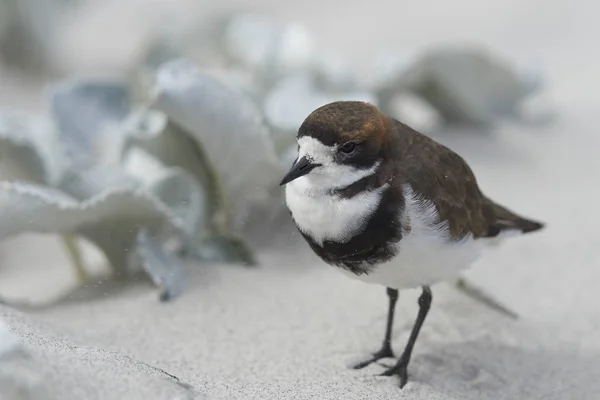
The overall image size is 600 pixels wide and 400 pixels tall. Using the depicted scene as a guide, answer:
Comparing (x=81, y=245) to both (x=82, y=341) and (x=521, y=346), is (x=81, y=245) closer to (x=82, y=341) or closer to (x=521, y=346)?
(x=82, y=341)

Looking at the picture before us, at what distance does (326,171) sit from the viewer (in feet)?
7.62

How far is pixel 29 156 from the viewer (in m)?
3.22

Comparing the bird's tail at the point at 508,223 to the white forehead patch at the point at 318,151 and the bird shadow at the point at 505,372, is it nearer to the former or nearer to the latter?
the bird shadow at the point at 505,372

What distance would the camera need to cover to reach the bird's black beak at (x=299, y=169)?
2.28m

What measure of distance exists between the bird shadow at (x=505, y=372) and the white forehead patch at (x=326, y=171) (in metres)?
0.64

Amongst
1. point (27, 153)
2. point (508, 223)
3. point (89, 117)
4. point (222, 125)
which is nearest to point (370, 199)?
point (508, 223)

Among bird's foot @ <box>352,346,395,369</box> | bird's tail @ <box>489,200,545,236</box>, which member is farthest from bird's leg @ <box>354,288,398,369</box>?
bird's tail @ <box>489,200,545,236</box>

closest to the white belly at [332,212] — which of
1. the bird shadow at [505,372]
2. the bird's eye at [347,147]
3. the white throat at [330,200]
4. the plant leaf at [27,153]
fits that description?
the white throat at [330,200]

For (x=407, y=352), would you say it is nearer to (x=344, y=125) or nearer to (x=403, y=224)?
(x=403, y=224)

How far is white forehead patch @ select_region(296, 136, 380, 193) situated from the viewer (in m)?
2.31

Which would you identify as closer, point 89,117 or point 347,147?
point 347,147

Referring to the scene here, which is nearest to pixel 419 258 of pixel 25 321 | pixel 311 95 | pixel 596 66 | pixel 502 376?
pixel 502 376

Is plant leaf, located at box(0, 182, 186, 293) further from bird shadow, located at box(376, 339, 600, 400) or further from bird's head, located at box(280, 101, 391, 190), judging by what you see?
bird shadow, located at box(376, 339, 600, 400)

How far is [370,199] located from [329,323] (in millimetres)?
759
